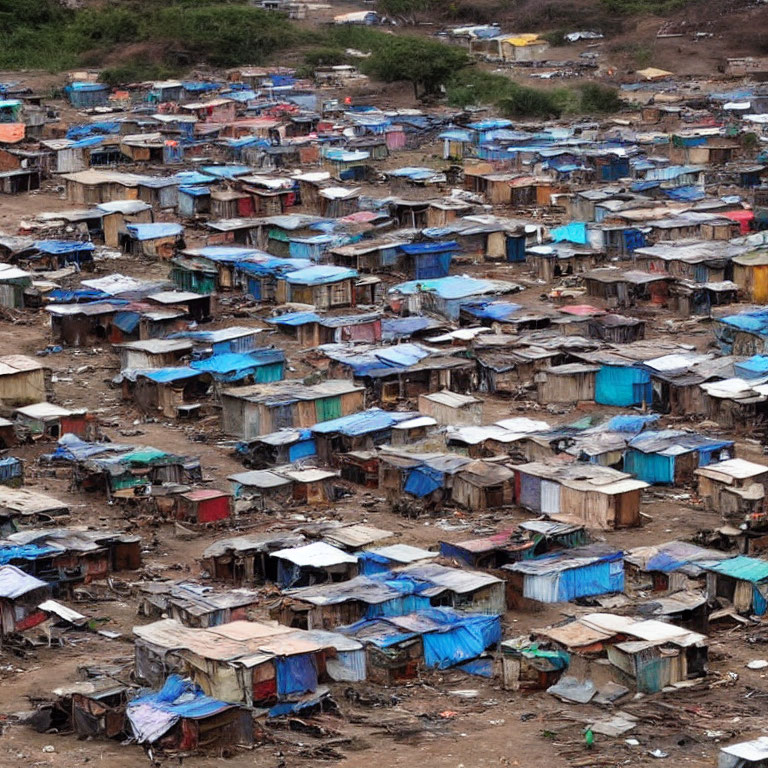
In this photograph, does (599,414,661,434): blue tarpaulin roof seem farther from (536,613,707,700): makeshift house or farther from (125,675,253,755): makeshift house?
(125,675,253,755): makeshift house

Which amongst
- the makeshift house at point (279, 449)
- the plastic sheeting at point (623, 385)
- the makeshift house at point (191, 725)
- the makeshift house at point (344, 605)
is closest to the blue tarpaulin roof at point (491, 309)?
the plastic sheeting at point (623, 385)

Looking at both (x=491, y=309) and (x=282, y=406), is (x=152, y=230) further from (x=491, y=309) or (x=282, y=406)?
(x=282, y=406)

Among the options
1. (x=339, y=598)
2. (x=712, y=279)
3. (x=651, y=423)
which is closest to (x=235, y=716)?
(x=339, y=598)

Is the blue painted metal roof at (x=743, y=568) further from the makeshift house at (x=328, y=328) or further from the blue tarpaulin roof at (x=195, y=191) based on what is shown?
the blue tarpaulin roof at (x=195, y=191)

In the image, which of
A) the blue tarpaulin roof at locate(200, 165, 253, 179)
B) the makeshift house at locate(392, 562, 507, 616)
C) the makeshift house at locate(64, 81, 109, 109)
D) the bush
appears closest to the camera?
the makeshift house at locate(392, 562, 507, 616)

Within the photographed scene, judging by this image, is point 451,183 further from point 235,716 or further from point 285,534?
point 235,716

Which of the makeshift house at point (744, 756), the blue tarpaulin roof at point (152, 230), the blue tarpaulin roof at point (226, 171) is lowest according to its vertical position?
the makeshift house at point (744, 756)

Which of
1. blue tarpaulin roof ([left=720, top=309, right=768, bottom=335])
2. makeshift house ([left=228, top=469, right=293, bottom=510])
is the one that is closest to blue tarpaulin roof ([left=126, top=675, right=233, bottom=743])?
makeshift house ([left=228, top=469, right=293, bottom=510])
